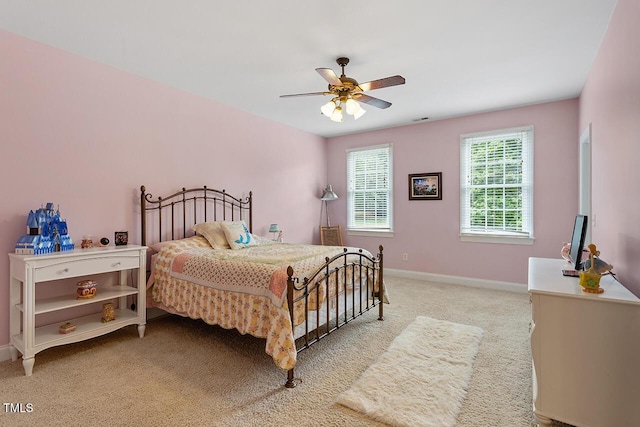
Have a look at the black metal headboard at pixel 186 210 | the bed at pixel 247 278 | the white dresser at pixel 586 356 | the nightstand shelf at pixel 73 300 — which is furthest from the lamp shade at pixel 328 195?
the white dresser at pixel 586 356

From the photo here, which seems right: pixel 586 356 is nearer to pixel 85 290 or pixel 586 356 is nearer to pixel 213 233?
pixel 213 233

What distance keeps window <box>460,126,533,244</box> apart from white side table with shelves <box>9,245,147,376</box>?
4448mm

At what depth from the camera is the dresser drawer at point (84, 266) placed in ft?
8.01

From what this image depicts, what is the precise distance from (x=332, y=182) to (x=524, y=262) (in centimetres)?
346

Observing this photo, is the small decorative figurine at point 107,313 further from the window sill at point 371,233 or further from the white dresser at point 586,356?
the window sill at point 371,233

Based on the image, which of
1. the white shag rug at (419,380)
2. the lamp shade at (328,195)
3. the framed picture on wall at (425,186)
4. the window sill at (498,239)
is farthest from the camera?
the lamp shade at (328,195)

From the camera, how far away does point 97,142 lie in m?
3.12

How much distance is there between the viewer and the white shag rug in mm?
1886

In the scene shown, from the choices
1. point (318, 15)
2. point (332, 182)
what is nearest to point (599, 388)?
point (318, 15)

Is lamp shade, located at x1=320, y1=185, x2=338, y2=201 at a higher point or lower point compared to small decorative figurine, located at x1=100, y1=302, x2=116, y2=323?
higher

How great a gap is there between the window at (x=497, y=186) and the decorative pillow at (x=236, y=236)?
3260 millimetres

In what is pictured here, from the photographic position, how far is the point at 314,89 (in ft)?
12.2

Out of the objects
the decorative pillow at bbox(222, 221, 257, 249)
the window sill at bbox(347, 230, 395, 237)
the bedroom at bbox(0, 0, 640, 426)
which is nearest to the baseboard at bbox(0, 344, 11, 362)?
the bedroom at bbox(0, 0, 640, 426)

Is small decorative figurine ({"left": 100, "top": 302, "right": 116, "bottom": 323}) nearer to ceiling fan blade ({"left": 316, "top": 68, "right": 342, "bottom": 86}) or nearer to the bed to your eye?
the bed
